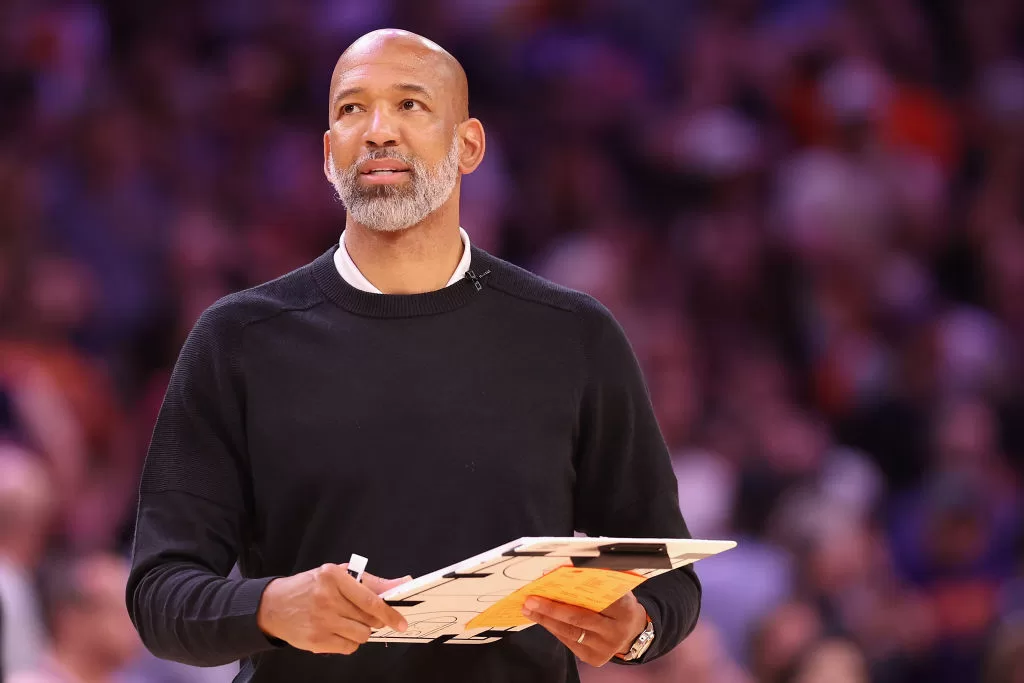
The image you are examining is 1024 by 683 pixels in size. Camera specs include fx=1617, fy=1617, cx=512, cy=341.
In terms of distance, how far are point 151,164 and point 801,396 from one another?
2530 millimetres

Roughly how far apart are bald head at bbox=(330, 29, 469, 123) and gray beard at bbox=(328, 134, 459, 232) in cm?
11

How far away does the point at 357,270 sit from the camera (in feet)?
7.59

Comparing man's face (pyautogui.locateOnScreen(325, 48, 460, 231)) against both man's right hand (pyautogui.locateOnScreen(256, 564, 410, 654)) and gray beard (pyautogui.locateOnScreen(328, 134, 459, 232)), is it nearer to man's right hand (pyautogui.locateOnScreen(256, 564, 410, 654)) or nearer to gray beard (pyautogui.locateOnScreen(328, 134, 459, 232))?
gray beard (pyautogui.locateOnScreen(328, 134, 459, 232))

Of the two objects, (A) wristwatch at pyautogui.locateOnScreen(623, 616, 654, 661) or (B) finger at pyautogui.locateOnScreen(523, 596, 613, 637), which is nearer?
(B) finger at pyautogui.locateOnScreen(523, 596, 613, 637)

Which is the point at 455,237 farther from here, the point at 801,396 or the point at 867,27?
the point at 867,27

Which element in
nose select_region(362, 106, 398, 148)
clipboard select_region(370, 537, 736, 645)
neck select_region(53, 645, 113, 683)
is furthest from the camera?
neck select_region(53, 645, 113, 683)

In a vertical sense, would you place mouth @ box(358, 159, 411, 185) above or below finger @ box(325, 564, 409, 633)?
above

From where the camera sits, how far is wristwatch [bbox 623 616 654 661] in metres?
2.14

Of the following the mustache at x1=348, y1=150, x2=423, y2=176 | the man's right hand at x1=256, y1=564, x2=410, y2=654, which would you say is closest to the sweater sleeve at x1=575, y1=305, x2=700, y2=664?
the mustache at x1=348, y1=150, x2=423, y2=176

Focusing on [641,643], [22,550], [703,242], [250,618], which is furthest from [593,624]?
[703,242]

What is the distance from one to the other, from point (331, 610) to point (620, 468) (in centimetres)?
58

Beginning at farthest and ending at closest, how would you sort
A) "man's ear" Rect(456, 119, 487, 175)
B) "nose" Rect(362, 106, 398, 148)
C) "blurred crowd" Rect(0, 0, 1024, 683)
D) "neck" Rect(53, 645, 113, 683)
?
"blurred crowd" Rect(0, 0, 1024, 683) < "neck" Rect(53, 645, 113, 683) < "man's ear" Rect(456, 119, 487, 175) < "nose" Rect(362, 106, 398, 148)

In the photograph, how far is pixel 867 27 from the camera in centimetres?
686

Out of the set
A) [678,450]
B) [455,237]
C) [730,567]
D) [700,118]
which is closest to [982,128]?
[700,118]
